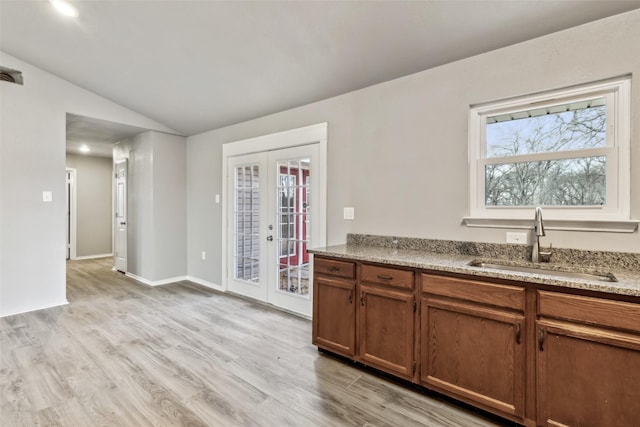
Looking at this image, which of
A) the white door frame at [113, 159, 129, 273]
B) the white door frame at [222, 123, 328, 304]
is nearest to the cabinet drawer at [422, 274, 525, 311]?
the white door frame at [222, 123, 328, 304]

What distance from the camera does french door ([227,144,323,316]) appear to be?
11.6 ft

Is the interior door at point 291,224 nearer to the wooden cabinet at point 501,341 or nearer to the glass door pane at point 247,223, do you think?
the glass door pane at point 247,223

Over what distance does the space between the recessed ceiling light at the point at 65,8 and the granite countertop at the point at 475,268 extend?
9.88 ft

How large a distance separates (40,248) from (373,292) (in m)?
4.00

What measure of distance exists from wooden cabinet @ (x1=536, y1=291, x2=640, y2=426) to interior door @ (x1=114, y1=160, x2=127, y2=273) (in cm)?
602

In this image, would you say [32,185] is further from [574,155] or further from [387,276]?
[574,155]

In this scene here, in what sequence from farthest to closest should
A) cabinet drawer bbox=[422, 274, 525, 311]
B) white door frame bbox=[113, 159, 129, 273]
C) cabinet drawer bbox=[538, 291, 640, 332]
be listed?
white door frame bbox=[113, 159, 129, 273]
cabinet drawer bbox=[422, 274, 525, 311]
cabinet drawer bbox=[538, 291, 640, 332]

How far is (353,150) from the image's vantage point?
309 centimetres

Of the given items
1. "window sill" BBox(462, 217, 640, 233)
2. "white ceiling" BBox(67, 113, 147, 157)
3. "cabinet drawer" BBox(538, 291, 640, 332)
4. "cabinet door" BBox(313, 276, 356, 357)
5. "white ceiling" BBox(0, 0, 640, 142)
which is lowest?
"cabinet door" BBox(313, 276, 356, 357)

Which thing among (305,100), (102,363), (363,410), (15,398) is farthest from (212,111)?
(363,410)

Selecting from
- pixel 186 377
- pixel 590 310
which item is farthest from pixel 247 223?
pixel 590 310

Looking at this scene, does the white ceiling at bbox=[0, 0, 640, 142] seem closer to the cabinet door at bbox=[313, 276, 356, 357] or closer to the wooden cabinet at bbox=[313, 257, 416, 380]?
the wooden cabinet at bbox=[313, 257, 416, 380]

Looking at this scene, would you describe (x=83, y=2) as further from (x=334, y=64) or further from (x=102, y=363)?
(x=102, y=363)

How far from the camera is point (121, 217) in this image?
573cm
